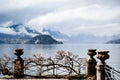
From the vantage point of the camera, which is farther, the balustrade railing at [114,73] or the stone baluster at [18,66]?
the stone baluster at [18,66]

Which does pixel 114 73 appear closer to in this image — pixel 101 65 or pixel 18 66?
pixel 101 65

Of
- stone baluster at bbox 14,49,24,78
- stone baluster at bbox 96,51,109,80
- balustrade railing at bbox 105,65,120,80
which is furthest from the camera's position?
stone baluster at bbox 14,49,24,78

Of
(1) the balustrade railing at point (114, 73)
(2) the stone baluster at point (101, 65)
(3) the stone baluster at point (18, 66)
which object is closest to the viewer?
(1) the balustrade railing at point (114, 73)

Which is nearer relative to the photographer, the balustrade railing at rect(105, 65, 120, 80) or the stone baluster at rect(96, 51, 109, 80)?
the balustrade railing at rect(105, 65, 120, 80)

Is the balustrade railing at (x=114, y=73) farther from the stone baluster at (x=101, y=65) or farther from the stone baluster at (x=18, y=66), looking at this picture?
the stone baluster at (x=18, y=66)

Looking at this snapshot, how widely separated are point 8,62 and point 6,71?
0.56 metres

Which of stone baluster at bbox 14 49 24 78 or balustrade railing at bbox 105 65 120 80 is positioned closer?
balustrade railing at bbox 105 65 120 80

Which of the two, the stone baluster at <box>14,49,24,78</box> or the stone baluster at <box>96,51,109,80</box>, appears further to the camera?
the stone baluster at <box>14,49,24,78</box>

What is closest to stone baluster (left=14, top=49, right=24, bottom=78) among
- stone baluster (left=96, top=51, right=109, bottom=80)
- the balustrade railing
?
the balustrade railing

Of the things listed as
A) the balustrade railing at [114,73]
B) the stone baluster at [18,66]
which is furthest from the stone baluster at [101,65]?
the stone baluster at [18,66]

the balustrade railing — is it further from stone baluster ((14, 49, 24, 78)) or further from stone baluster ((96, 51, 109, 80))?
stone baluster ((14, 49, 24, 78))

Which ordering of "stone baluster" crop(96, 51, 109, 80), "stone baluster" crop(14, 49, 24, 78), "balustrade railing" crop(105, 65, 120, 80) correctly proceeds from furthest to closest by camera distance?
1. "stone baluster" crop(14, 49, 24, 78)
2. "stone baluster" crop(96, 51, 109, 80)
3. "balustrade railing" crop(105, 65, 120, 80)

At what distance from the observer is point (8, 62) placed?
18781 millimetres

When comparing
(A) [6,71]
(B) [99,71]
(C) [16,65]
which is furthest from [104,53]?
(A) [6,71]
